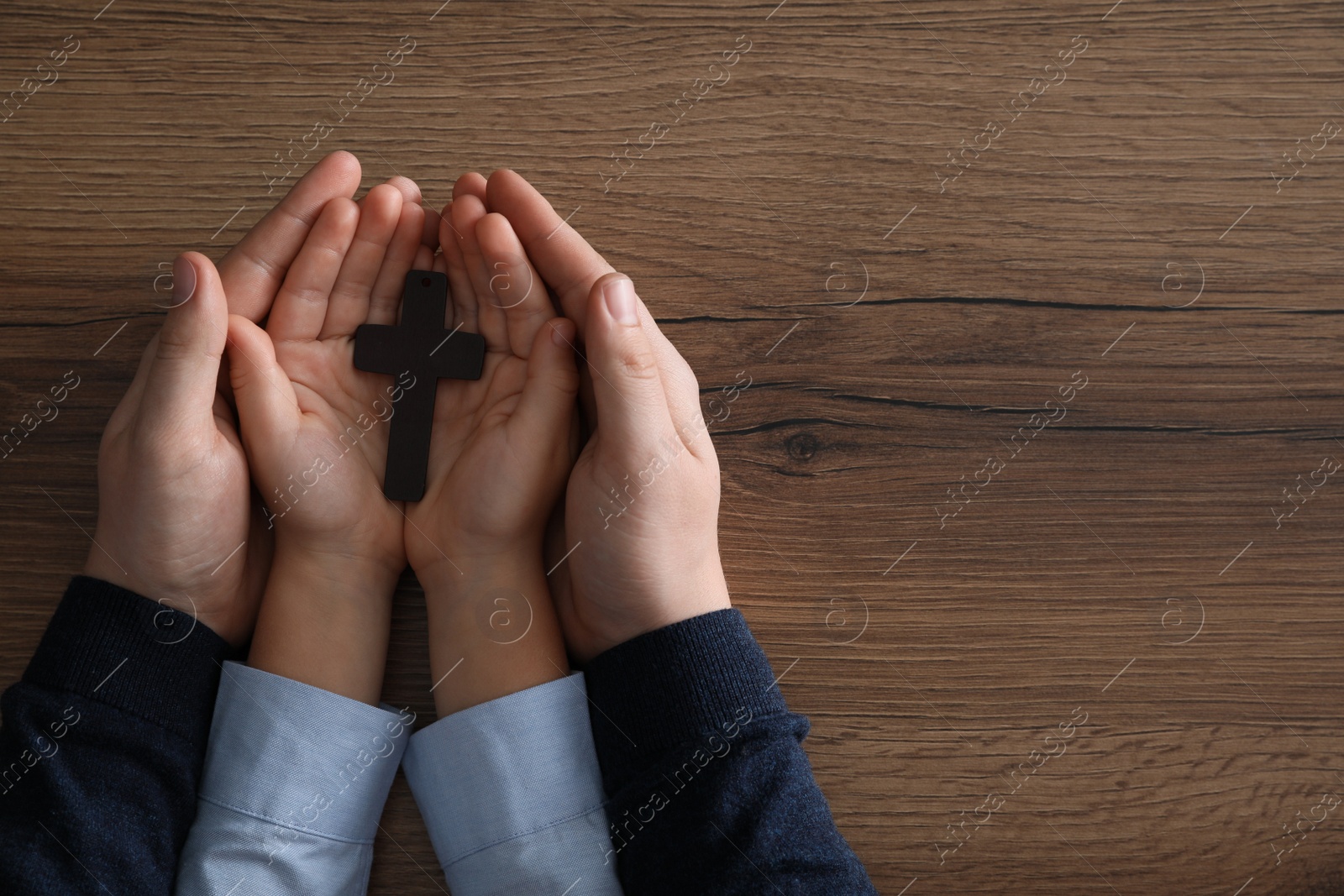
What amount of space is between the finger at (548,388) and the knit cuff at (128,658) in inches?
12.4

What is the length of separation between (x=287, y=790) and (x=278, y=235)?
1.48 feet

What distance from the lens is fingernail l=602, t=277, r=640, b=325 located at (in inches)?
25.4

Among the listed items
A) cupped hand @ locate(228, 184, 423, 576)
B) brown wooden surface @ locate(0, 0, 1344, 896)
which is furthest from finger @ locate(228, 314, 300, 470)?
brown wooden surface @ locate(0, 0, 1344, 896)

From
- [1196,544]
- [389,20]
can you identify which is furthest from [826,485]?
[389,20]

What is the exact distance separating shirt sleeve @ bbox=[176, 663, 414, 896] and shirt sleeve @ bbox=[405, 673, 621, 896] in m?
0.04

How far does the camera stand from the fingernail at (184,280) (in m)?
0.62

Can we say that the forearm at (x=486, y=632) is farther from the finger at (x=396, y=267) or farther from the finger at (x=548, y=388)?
the finger at (x=396, y=267)

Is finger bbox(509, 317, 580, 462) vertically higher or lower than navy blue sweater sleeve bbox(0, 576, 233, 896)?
higher

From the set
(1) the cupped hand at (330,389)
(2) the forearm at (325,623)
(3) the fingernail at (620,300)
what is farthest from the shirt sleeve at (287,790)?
(3) the fingernail at (620,300)

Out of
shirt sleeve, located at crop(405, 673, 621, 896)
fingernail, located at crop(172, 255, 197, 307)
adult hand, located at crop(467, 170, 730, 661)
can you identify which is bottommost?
shirt sleeve, located at crop(405, 673, 621, 896)

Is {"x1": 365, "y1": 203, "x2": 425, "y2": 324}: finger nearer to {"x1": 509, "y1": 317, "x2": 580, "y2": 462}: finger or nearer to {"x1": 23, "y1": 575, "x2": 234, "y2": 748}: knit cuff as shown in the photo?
{"x1": 509, "y1": 317, "x2": 580, "y2": 462}: finger

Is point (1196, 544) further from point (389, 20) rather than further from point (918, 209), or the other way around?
point (389, 20)

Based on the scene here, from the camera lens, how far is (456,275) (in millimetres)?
745

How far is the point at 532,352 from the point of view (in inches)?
28.0
